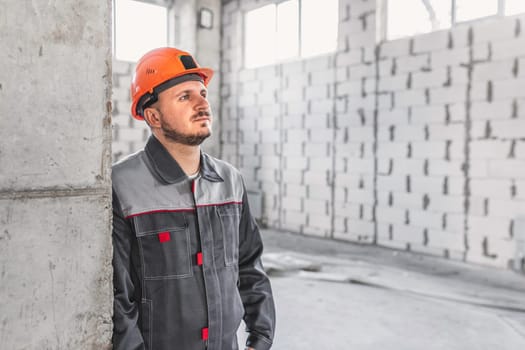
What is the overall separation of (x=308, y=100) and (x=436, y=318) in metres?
3.98

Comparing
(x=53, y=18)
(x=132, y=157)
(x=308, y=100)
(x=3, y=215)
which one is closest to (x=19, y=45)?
(x=53, y=18)

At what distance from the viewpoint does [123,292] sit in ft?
3.57

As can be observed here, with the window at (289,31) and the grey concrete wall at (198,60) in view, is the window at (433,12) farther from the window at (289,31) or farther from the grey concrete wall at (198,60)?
the grey concrete wall at (198,60)

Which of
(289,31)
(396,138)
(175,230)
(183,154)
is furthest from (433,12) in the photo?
(175,230)

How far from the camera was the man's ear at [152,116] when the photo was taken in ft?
4.31

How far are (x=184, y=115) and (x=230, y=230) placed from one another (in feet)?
1.13

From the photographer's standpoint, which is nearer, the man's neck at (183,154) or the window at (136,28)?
the man's neck at (183,154)

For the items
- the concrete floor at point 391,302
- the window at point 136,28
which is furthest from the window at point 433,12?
the window at point 136,28

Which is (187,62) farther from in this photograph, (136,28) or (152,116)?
(136,28)

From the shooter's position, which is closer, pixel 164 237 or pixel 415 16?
pixel 164 237

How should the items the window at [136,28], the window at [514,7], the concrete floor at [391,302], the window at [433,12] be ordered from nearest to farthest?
the concrete floor at [391,302] → the window at [514,7] → the window at [433,12] → the window at [136,28]

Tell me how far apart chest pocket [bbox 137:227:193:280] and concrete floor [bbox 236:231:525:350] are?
1.93 metres

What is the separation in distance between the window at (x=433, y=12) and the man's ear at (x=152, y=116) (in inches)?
184

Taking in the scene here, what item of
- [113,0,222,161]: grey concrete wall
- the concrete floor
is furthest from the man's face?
[113,0,222,161]: grey concrete wall
